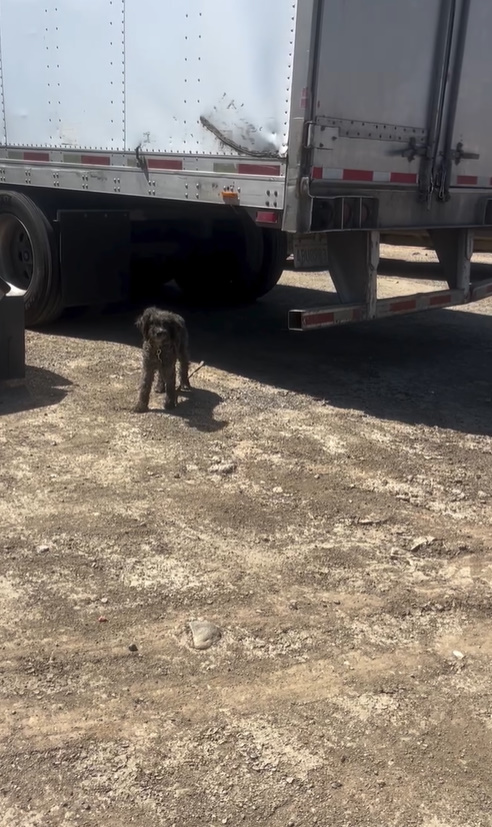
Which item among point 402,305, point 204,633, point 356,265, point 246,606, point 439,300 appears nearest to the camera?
point 204,633

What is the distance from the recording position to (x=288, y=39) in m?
5.45

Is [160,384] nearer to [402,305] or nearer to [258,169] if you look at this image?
[258,169]

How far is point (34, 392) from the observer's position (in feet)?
19.8

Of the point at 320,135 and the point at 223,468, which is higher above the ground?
the point at 320,135

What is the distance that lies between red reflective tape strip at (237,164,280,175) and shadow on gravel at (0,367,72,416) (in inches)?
80.6

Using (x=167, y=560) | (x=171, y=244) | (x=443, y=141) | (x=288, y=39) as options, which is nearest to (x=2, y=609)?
(x=167, y=560)

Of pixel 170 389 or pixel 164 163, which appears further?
pixel 164 163

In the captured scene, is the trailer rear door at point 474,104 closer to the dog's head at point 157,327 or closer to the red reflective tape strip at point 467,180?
the red reflective tape strip at point 467,180

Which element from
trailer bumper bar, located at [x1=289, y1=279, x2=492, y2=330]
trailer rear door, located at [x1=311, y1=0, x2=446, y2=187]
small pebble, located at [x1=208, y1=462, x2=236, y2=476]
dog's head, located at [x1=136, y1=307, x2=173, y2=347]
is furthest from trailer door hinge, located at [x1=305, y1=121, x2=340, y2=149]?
small pebble, located at [x1=208, y1=462, x2=236, y2=476]

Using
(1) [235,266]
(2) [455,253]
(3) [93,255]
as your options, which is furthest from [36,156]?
(2) [455,253]

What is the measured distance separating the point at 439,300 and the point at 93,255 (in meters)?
3.17

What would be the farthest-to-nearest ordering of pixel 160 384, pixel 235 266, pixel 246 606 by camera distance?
pixel 235 266 → pixel 160 384 → pixel 246 606

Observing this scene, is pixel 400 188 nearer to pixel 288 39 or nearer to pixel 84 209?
pixel 288 39

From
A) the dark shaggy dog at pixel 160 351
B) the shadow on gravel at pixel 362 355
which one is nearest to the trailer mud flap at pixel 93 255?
the shadow on gravel at pixel 362 355
